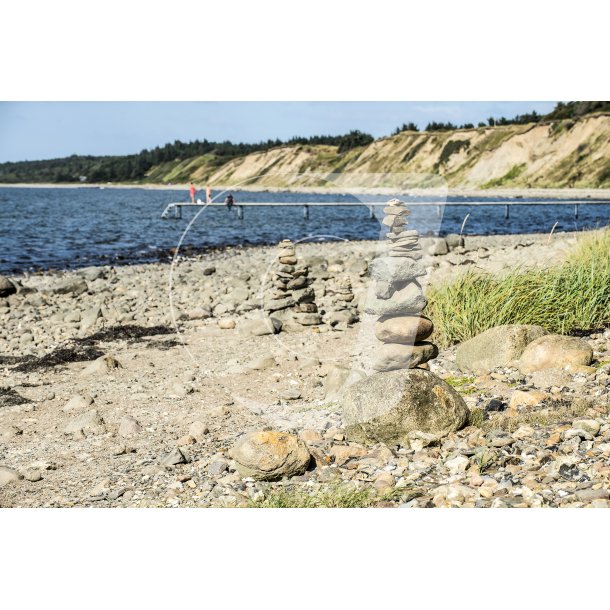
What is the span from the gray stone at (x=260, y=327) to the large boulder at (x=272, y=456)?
664 cm

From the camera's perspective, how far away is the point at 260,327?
1305 cm

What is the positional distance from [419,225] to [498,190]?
4700 centimetres

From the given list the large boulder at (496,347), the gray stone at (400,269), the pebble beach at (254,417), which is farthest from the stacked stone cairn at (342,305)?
the gray stone at (400,269)

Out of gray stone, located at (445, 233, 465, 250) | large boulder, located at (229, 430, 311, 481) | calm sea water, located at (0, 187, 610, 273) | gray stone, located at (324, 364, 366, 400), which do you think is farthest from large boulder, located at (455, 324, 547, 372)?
gray stone, located at (445, 233, 465, 250)

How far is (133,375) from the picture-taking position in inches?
424

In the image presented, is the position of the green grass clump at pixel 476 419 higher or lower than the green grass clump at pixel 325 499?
higher

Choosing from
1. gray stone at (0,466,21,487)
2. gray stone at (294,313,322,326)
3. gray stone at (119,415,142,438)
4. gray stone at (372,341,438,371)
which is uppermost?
gray stone at (372,341,438,371)

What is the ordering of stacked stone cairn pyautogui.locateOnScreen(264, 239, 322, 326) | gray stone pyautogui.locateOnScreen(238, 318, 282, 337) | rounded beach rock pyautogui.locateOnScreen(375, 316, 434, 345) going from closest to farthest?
→ rounded beach rock pyautogui.locateOnScreen(375, 316, 434, 345) < gray stone pyautogui.locateOnScreen(238, 318, 282, 337) < stacked stone cairn pyautogui.locateOnScreen(264, 239, 322, 326)

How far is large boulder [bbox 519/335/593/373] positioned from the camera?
8.22m

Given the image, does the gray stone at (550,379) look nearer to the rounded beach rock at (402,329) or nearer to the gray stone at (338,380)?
the rounded beach rock at (402,329)

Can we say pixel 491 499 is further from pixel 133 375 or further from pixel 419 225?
pixel 133 375

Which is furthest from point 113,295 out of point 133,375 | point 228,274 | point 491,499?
point 491,499

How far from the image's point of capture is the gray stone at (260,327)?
13.0 m

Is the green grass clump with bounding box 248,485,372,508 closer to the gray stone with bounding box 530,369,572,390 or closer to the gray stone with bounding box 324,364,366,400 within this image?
the gray stone with bounding box 324,364,366,400
